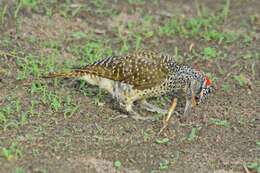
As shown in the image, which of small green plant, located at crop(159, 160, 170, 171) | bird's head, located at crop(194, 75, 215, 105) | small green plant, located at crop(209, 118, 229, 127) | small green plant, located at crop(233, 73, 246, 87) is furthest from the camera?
small green plant, located at crop(233, 73, 246, 87)

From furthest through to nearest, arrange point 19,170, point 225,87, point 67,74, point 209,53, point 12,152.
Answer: point 209,53 < point 225,87 < point 67,74 < point 12,152 < point 19,170

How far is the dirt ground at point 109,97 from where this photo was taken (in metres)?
6.46

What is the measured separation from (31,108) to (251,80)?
2.76 m

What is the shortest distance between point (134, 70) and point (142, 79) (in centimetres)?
13

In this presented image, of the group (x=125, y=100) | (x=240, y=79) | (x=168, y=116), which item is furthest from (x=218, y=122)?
(x=240, y=79)

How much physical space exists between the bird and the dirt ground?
0.19 meters

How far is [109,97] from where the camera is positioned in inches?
305

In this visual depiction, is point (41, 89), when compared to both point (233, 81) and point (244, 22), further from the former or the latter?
point (244, 22)

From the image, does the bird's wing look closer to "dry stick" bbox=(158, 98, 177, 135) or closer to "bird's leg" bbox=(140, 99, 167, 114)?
"bird's leg" bbox=(140, 99, 167, 114)

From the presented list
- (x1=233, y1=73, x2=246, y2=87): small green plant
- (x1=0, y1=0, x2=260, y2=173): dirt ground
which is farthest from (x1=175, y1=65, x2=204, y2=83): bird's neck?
(x1=233, y1=73, x2=246, y2=87): small green plant

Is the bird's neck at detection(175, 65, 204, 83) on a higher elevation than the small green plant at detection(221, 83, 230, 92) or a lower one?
higher

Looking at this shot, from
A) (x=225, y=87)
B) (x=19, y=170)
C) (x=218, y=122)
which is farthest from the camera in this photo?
(x=225, y=87)

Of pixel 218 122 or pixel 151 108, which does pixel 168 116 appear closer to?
pixel 151 108

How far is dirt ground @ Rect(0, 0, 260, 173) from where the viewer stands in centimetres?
646
